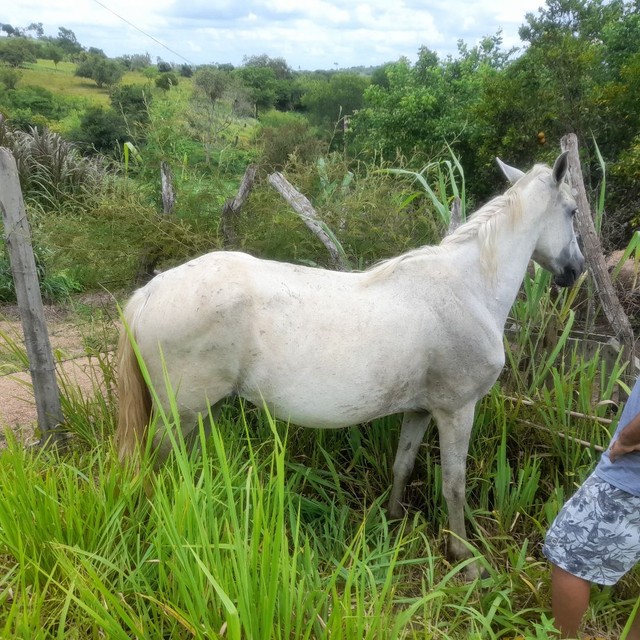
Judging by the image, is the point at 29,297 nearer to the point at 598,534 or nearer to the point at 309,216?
the point at 309,216

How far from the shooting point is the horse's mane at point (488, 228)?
2375 mm

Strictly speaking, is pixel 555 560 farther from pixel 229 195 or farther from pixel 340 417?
pixel 229 195

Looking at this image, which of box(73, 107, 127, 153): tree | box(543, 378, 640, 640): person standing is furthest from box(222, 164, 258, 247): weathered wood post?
box(73, 107, 127, 153): tree

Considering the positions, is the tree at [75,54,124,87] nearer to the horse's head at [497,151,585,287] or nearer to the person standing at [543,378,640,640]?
the horse's head at [497,151,585,287]

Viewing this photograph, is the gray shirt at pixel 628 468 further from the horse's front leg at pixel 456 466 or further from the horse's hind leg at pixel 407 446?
the horse's hind leg at pixel 407 446

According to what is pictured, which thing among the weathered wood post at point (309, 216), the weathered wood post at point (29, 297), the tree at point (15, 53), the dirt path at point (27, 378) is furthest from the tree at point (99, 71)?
the weathered wood post at point (29, 297)

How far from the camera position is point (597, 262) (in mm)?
3016

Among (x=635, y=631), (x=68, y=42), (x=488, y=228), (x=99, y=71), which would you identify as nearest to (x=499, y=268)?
(x=488, y=228)

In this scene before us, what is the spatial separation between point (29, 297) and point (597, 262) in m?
3.03

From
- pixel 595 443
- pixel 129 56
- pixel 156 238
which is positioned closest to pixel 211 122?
pixel 156 238

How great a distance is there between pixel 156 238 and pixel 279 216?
2.67ft

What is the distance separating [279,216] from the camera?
3375 millimetres

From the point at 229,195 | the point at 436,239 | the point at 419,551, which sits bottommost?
the point at 419,551

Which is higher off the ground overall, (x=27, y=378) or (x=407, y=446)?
(x=407, y=446)
